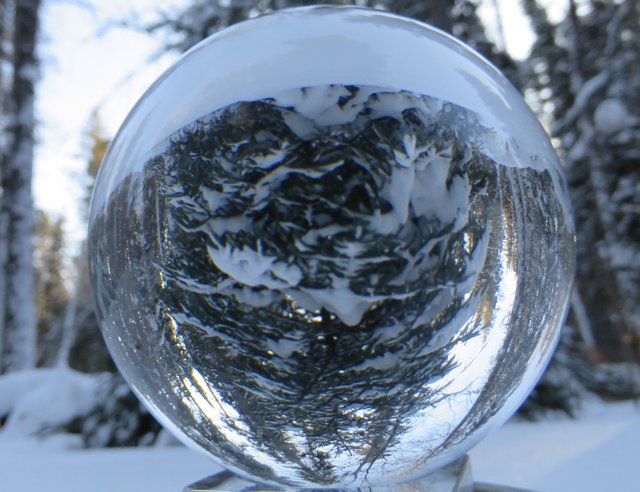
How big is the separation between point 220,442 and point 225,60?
704mm

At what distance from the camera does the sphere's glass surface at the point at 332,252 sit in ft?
2.83

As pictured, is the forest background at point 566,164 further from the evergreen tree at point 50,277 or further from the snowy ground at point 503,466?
the evergreen tree at point 50,277

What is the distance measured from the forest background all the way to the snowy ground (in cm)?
141

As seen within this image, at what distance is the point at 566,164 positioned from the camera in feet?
31.5

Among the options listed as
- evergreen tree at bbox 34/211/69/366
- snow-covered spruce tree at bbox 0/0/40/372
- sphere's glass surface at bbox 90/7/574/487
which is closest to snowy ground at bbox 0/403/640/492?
sphere's glass surface at bbox 90/7/574/487

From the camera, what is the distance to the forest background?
12.9 ft

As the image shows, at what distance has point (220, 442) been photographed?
1.03 m

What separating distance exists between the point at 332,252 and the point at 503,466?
1.40m

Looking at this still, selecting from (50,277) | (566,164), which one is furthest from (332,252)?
(50,277)

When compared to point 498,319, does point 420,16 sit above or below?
above

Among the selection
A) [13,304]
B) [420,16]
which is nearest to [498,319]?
[420,16]

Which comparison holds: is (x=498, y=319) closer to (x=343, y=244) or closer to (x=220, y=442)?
(x=343, y=244)

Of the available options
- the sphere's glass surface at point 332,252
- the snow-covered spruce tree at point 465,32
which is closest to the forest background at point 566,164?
the snow-covered spruce tree at point 465,32

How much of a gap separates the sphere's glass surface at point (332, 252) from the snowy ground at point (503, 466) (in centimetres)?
71
